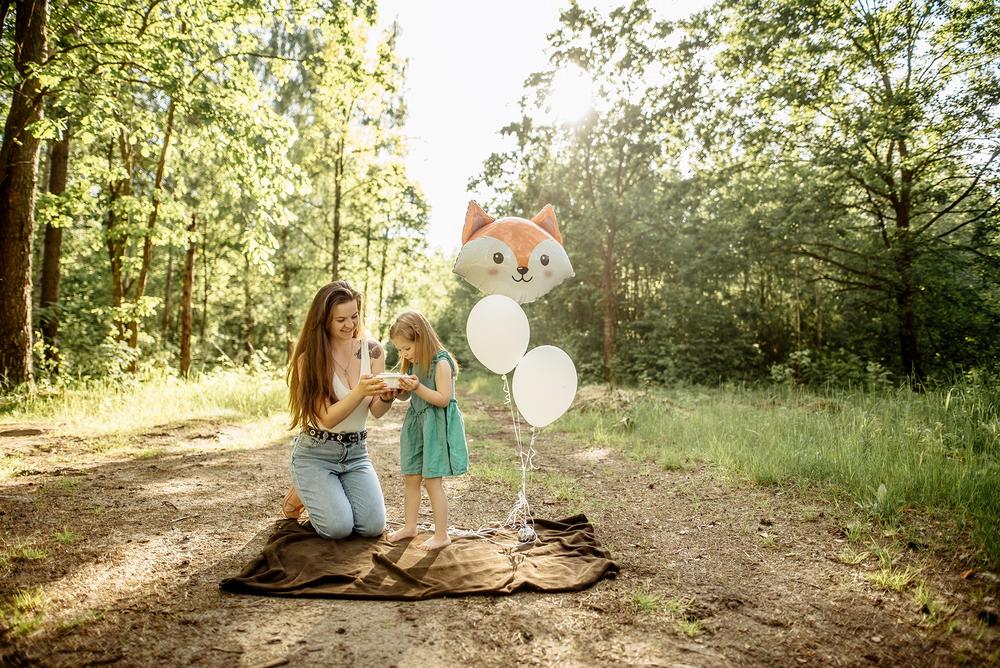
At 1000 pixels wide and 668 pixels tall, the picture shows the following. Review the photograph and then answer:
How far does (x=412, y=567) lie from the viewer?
9.57 feet

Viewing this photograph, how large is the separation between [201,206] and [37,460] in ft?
34.0

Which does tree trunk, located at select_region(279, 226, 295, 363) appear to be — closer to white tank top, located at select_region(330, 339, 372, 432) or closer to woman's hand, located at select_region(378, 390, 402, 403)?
white tank top, located at select_region(330, 339, 372, 432)

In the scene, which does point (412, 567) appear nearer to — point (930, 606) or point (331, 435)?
point (331, 435)

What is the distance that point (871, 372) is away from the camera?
896cm

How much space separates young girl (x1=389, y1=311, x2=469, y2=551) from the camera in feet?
10.5

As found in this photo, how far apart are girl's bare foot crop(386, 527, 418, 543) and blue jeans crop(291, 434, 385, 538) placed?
11 centimetres

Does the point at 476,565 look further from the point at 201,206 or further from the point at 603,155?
the point at 201,206

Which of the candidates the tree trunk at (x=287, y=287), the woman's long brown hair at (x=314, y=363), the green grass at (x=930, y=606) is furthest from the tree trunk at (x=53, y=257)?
the green grass at (x=930, y=606)

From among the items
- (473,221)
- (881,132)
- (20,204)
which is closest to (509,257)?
(473,221)

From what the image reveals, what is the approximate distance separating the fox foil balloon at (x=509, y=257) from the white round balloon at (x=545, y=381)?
43cm

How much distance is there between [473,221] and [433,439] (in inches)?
63.2

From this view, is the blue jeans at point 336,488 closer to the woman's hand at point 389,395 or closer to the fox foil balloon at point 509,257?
the woman's hand at point 389,395

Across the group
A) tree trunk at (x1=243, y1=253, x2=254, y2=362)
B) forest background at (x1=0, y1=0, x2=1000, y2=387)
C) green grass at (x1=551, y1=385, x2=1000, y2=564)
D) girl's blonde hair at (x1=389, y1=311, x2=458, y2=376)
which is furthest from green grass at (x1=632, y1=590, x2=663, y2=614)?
tree trunk at (x1=243, y1=253, x2=254, y2=362)

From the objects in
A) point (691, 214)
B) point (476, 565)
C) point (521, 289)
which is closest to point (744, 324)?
point (691, 214)
